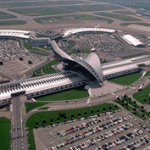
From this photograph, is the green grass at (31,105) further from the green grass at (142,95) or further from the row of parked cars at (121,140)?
the green grass at (142,95)

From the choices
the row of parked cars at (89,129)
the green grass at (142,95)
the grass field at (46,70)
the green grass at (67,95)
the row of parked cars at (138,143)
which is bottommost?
the row of parked cars at (138,143)

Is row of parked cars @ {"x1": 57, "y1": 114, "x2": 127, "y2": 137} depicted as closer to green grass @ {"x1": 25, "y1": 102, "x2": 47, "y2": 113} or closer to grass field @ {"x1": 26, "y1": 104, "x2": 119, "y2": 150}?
grass field @ {"x1": 26, "y1": 104, "x2": 119, "y2": 150}

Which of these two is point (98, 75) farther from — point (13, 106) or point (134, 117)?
point (13, 106)

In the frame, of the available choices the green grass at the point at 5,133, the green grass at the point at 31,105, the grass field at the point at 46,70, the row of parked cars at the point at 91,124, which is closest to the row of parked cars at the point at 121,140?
the row of parked cars at the point at 91,124

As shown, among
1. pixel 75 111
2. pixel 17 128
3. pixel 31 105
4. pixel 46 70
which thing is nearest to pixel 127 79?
pixel 75 111

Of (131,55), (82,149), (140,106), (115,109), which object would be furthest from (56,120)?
(131,55)

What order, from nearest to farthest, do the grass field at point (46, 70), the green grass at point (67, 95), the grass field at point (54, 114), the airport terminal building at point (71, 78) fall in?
the grass field at point (54, 114) → the green grass at point (67, 95) → the airport terminal building at point (71, 78) → the grass field at point (46, 70)

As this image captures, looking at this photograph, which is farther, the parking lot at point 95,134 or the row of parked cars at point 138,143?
the parking lot at point 95,134
